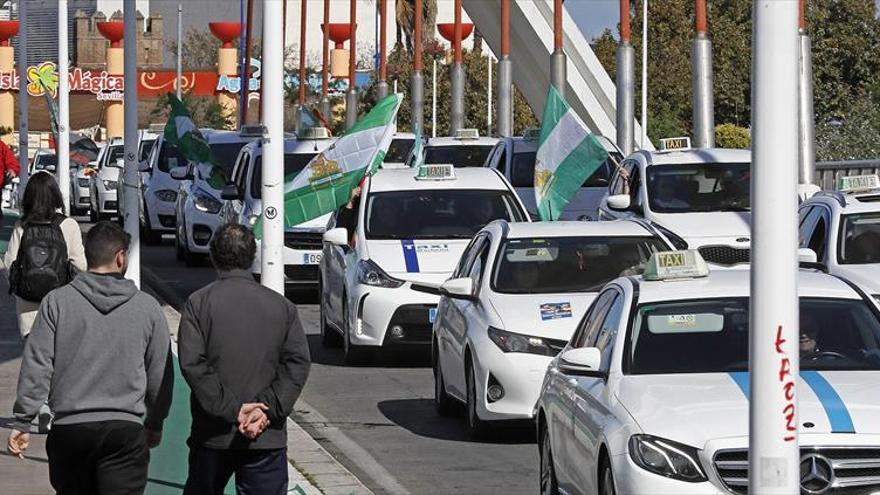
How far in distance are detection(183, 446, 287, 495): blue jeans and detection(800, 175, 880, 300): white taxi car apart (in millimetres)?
8307

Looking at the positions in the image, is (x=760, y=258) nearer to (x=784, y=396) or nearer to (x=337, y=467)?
(x=784, y=396)

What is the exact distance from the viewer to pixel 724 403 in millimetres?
8602

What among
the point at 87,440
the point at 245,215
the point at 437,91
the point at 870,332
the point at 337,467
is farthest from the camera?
the point at 437,91

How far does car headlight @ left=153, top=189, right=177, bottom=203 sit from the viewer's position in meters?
35.2

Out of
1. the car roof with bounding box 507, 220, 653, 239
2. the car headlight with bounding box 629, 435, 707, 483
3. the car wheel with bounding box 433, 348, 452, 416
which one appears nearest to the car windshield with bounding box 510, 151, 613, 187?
the car roof with bounding box 507, 220, 653, 239

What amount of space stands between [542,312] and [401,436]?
4.44ft

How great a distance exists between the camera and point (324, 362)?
18625mm

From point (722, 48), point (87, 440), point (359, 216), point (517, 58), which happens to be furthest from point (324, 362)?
point (722, 48)

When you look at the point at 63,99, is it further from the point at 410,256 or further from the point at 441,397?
the point at 441,397

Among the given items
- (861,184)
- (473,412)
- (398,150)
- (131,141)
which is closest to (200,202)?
(398,150)

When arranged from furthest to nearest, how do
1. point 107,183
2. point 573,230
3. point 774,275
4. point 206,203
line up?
point 107,183, point 206,203, point 573,230, point 774,275

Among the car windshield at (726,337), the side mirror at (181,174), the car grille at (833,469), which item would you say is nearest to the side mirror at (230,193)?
the side mirror at (181,174)

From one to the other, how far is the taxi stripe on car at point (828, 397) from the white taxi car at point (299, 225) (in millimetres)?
13085

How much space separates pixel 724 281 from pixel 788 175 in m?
4.19
